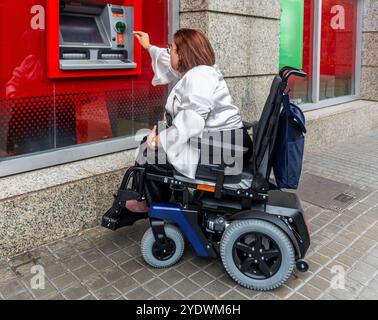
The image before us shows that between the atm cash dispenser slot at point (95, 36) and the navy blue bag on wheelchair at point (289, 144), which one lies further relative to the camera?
the atm cash dispenser slot at point (95, 36)

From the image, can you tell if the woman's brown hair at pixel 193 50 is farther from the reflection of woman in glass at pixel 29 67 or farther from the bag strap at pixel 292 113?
the reflection of woman in glass at pixel 29 67

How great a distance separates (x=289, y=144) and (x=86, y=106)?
1.99 metres

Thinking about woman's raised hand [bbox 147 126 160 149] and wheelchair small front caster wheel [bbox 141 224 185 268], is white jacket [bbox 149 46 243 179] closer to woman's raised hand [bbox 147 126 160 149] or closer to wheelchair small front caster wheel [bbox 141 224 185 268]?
woman's raised hand [bbox 147 126 160 149]

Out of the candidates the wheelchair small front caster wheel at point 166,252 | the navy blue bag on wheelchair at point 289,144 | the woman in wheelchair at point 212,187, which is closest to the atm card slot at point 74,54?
the woman in wheelchair at point 212,187

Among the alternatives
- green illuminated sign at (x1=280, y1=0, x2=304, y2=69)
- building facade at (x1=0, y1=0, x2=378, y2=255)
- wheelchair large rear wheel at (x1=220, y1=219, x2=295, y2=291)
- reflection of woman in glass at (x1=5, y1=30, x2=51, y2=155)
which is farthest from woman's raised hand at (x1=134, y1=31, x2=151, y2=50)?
green illuminated sign at (x1=280, y1=0, x2=304, y2=69)

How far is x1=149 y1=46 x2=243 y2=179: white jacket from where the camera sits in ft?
8.71

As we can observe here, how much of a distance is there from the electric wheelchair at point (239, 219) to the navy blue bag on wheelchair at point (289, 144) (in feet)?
0.24

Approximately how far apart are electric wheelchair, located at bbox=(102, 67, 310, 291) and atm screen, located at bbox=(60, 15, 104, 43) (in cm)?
143

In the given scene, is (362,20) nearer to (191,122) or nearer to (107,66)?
(107,66)

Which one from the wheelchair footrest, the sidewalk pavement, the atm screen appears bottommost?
the sidewalk pavement

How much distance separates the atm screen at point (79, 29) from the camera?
357 cm

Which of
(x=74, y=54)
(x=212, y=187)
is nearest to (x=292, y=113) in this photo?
(x=212, y=187)

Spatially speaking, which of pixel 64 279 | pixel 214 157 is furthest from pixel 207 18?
pixel 64 279

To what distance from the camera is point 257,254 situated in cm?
273
